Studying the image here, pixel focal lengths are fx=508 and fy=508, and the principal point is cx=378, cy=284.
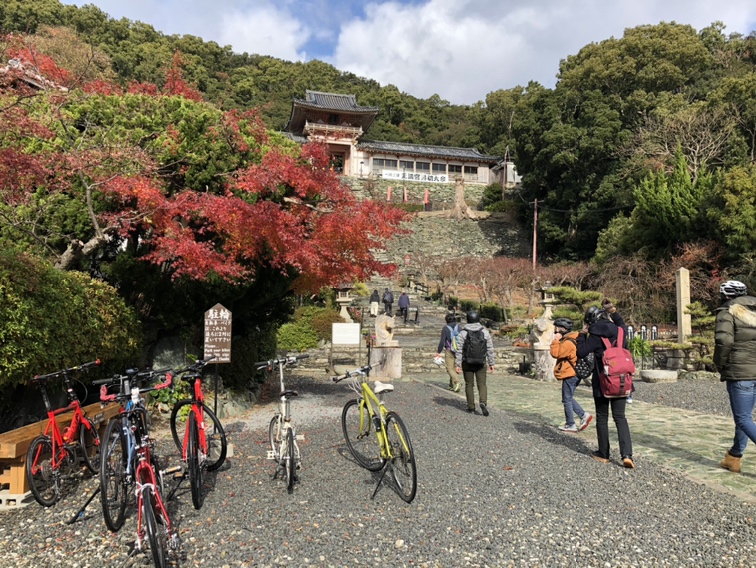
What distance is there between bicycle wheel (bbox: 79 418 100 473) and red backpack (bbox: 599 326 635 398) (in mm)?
4963

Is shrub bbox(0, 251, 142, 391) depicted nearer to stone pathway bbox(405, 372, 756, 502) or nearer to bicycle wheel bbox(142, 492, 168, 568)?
bicycle wheel bbox(142, 492, 168, 568)

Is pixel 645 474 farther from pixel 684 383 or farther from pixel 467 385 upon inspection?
pixel 684 383

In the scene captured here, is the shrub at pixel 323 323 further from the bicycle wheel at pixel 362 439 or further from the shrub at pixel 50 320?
the bicycle wheel at pixel 362 439

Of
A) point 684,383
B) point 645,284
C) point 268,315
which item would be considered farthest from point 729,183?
point 268,315

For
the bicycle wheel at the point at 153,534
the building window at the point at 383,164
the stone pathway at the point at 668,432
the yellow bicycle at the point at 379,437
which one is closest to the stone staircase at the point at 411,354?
the stone pathway at the point at 668,432

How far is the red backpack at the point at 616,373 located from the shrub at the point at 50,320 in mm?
5387

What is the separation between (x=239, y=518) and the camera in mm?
3854

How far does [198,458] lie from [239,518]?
61 cm

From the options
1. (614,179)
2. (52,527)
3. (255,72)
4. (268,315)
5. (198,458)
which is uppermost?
(255,72)

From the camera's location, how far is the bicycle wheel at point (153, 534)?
2.90 m

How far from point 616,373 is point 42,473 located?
5.18 meters

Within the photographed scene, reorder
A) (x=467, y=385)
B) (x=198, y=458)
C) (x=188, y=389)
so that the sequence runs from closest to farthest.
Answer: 1. (x=198, y=458)
2. (x=188, y=389)
3. (x=467, y=385)

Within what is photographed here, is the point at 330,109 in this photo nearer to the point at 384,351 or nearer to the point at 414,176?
the point at 414,176

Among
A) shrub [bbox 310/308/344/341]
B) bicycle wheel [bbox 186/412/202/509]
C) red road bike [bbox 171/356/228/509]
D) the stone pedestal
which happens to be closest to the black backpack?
red road bike [bbox 171/356/228/509]
